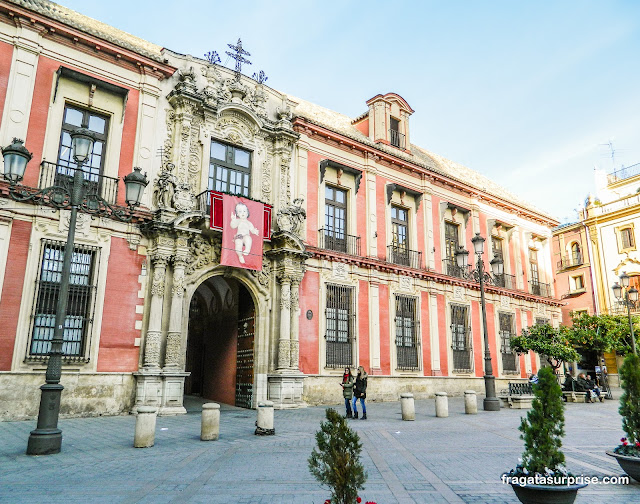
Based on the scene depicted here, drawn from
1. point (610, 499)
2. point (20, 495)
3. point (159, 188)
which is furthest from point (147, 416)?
point (159, 188)

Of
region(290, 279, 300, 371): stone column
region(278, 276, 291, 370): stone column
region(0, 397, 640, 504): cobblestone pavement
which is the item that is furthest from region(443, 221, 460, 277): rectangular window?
region(0, 397, 640, 504): cobblestone pavement

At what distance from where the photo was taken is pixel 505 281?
2595 centimetres

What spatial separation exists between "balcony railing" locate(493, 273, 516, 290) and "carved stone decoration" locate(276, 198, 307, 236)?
12.8m

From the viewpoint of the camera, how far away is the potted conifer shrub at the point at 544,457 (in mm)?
4316

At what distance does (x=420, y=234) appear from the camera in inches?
880

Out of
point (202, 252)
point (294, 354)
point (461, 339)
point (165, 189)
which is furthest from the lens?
point (461, 339)

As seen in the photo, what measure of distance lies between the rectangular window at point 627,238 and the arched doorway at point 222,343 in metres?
26.9

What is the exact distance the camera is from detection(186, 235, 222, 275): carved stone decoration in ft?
49.4

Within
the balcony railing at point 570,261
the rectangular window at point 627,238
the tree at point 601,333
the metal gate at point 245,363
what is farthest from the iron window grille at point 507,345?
the metal gate at point 245,363

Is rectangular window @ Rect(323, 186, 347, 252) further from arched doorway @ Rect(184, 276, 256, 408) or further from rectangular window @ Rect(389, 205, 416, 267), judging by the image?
arched doorway @ Rect(184, 276, 256, 408)

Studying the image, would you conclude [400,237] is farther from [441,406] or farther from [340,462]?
[340,462]

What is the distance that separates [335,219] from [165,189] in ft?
24.2

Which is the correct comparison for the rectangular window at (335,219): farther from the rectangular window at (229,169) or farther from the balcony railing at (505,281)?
the balcony railing at (505,281)

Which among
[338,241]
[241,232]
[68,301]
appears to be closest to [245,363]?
[241,232]
